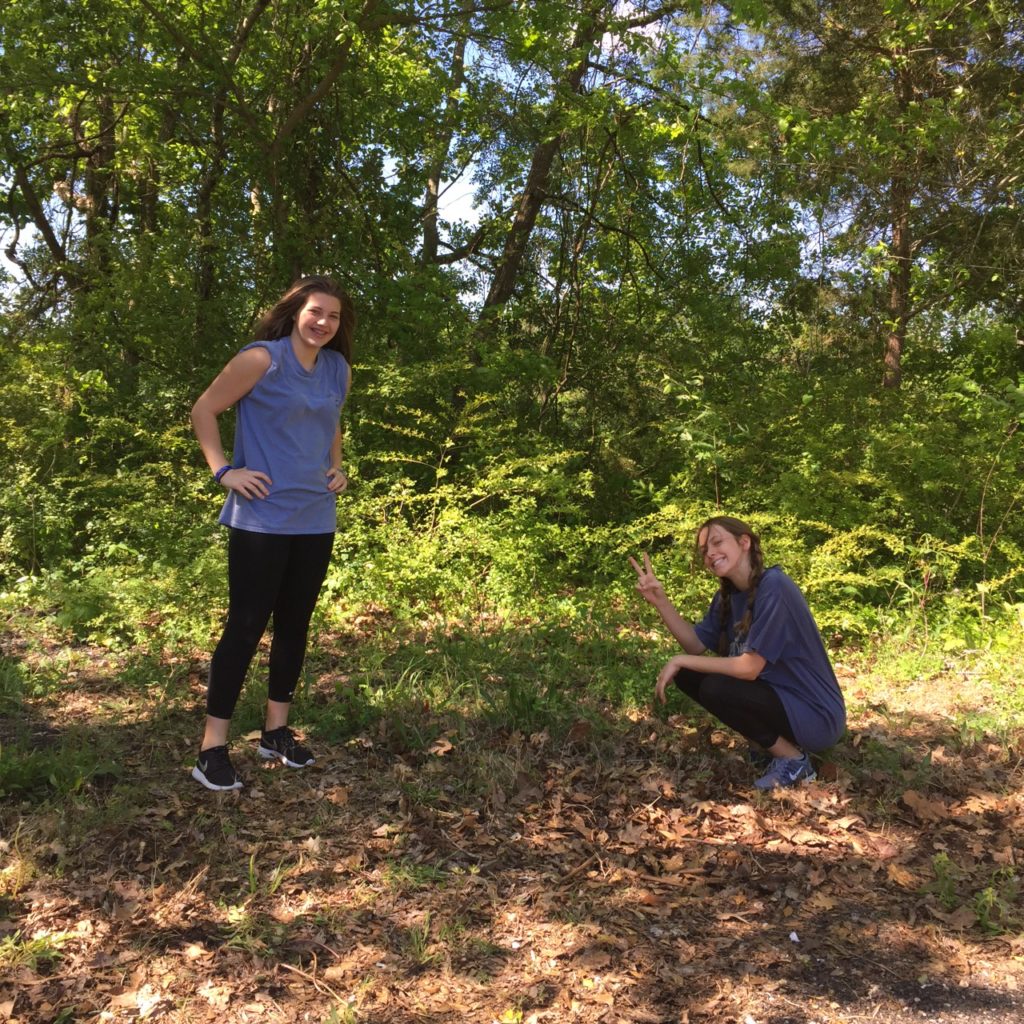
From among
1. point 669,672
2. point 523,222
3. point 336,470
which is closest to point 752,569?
point 669,672

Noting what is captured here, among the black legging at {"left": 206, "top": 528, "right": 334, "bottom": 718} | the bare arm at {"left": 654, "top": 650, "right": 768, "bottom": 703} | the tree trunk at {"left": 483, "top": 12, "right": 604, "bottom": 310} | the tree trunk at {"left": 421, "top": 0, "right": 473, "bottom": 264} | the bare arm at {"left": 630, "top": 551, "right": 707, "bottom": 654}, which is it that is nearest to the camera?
the black legging at {"left": 206, "top": 528, "right": 334, "bottom": 718}

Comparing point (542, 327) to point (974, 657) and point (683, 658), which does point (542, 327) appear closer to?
point (974, 657)

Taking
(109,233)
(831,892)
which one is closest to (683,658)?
(831,892)

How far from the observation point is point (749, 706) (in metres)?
3.63

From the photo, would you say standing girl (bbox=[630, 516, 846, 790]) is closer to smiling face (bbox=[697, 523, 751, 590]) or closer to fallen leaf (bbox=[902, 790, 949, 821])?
smiling face (bbox=[697, 523, 751, 590])

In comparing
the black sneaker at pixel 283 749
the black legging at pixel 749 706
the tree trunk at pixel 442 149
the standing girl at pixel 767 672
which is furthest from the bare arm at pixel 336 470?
the tree trunk at pixel 442 149

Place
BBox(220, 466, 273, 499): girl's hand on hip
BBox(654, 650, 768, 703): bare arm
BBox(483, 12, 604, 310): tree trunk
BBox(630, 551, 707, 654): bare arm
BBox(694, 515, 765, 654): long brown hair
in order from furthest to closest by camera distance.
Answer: BBox(483, 12, 604, 310): tree trunk < BBox(630, 551, 707, 654): bare arm < BBox(694, 515, 765, 654): long brown hair < BBox(654, 650, 768, 703): bare arm < BBox(220, 466, 273, 499): girl's hand on hip

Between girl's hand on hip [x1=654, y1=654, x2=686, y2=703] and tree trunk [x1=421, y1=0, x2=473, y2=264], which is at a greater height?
tree trunk [x1=421, y1=0, x2=473, y2=264]

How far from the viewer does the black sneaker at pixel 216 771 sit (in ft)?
11.2

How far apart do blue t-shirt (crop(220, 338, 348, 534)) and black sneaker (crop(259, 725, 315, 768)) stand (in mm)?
965

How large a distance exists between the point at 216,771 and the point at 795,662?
7.99 ft

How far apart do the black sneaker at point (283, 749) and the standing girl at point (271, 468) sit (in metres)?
0.27

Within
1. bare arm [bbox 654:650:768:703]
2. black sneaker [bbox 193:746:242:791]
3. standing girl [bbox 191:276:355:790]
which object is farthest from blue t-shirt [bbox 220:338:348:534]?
bare arm [bbox 654:650:768:703]

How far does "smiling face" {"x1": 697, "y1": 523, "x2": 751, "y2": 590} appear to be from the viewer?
380cm
